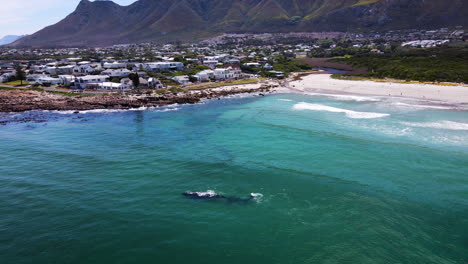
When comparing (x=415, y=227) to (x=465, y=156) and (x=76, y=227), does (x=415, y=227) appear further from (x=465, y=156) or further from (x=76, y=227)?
(x=76, y=227)

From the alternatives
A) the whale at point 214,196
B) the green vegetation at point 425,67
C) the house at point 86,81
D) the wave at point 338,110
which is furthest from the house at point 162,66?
the whale at point 214,196

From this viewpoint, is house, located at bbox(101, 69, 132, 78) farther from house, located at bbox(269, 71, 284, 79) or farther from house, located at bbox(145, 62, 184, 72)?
house, located at bbox(269, 71, 284, 79)

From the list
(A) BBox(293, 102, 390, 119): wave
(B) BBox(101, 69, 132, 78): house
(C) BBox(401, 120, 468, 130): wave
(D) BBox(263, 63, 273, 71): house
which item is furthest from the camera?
(D) BBox(263, 63, 273, 71): house

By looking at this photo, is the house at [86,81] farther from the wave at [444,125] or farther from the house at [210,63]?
the wave at [444,125]

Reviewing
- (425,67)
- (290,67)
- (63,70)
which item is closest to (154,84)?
(63,70)

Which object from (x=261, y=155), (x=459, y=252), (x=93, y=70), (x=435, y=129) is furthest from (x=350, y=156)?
(x=93, y=70)

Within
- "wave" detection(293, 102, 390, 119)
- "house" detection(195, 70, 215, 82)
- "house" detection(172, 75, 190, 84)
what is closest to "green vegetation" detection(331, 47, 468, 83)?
"wave" detection(293, 102, 390, 119)

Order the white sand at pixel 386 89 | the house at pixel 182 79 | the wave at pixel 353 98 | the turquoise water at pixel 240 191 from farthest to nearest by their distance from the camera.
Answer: the house at pixel 182 79 < the wave at pixel 353 98 < the white sand at pixel 386 89 < the turquoise water at pixel 240 191
